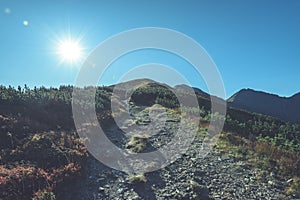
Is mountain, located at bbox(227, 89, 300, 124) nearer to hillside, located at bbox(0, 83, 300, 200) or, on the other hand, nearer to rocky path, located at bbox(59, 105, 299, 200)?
hillside, located at bbox(0, 83, 300, 200)

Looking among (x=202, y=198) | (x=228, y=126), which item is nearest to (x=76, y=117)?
(x=228, y=126)

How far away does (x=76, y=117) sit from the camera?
22.1 metres

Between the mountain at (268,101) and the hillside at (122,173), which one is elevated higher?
the mountain at (268,101)

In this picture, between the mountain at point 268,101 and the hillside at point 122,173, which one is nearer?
the hillside at point 122,173

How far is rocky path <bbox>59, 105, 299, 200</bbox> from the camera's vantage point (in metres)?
11.6

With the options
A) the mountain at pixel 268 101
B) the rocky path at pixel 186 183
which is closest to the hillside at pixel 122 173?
the rocky path at pixel 186 183

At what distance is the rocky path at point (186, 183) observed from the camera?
38.0ft

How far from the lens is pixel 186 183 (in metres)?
12.6

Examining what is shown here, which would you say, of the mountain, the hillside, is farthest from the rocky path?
the mountain

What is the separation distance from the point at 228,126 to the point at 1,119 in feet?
52.6

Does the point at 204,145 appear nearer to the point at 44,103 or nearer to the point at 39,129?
the point at 39,129

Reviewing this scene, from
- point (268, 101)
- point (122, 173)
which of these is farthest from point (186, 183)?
point (268, 101)

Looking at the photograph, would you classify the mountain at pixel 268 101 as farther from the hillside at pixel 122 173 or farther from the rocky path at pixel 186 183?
the rocky path at pixel 186 183

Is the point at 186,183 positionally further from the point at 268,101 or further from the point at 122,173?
the point at 268,101
